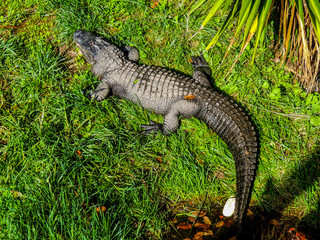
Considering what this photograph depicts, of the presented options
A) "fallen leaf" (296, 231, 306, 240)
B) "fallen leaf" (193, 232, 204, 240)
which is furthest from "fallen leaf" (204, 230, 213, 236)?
"fallen leaf" (296, 231, 306, 240)

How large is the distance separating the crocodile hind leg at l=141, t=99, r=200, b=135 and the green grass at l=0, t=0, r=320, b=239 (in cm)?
12

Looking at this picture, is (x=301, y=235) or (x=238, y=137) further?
(x=238, y=137)

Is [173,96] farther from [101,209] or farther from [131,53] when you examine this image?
[101,209]

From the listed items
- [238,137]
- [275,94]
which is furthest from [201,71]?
[238,137]

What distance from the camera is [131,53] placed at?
15.1ft

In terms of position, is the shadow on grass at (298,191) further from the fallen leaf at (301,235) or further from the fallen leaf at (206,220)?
the fallen leaf at (206,220)

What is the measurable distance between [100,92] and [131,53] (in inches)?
36.4

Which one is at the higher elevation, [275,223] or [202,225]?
[275,223]

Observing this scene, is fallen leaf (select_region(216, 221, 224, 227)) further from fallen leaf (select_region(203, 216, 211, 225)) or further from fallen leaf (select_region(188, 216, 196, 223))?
fallen leaf (select_region(188, 216, 196, 223))

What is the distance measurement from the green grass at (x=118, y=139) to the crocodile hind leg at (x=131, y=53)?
11 centimetres

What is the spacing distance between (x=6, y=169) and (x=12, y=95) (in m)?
1.21

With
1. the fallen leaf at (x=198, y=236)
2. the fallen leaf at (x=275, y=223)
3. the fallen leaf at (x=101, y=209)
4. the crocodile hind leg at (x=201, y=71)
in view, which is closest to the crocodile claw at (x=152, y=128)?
the crocodile hind leg at (x=201, y=71)

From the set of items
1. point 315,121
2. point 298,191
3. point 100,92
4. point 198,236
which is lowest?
point 198,236

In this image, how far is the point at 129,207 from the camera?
3449 mm
